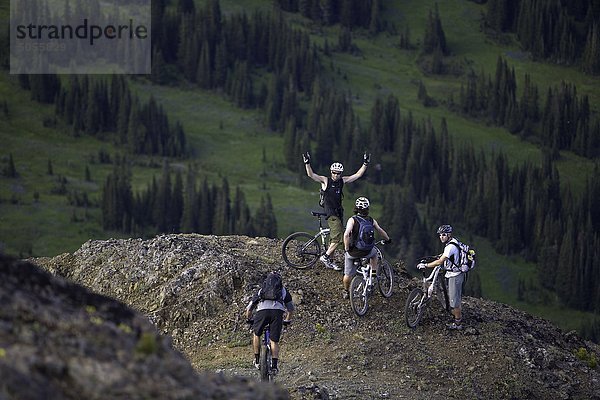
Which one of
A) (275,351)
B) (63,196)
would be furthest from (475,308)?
(63,196)

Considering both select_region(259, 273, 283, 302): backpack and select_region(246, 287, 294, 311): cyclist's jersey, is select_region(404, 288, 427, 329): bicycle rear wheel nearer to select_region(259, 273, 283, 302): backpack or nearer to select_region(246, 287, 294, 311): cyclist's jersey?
select_region(246, 287, 294, 311): cyclist's jersey

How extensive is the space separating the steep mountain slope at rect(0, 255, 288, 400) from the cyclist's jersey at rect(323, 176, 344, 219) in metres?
17.3

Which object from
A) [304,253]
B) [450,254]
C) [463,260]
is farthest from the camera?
[304,253]

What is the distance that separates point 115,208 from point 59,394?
177777 mm

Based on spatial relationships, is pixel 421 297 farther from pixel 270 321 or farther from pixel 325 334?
pixel 270 321

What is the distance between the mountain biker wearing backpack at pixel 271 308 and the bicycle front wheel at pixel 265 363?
0.12m

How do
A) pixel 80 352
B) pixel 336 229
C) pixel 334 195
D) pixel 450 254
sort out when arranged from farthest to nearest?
1. pixel 336 229
2. pixel 334 195
3. pixel 450 254
4. pixel 80 352

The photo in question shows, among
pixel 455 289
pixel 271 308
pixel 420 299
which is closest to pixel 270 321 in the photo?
pixel 271 308

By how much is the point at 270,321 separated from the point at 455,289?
9.26 m

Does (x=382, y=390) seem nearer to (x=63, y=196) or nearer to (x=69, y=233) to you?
(x=69, y=233)

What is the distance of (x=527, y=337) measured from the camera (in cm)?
3459

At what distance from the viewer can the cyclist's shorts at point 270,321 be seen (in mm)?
25453

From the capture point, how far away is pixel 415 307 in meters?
32.4

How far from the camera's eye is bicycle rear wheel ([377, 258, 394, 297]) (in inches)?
1305
